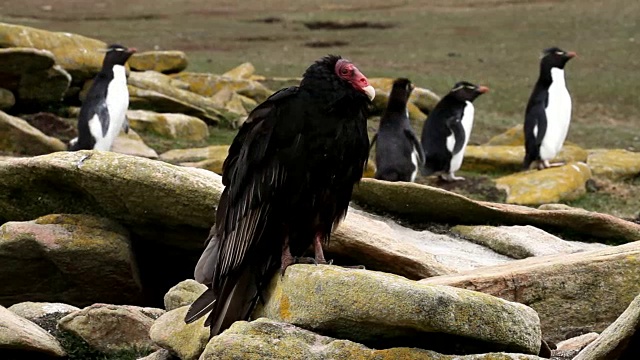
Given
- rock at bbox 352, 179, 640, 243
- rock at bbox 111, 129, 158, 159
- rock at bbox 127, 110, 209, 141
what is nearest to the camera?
rock at bbox 352, 179, 640, 243

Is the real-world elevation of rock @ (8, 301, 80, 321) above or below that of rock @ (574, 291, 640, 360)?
below

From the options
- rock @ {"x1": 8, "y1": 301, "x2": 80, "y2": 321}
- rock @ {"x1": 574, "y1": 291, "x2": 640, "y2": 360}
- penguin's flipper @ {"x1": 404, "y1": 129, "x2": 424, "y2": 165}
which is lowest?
penguin's flipper @ {"x1": 404, "y1": 129, "x2": 424, "y2": 165}

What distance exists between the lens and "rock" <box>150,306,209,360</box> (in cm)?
677

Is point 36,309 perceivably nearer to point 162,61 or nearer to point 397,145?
point 397,145

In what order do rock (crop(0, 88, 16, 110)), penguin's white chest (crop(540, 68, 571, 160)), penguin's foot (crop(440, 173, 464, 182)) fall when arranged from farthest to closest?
penguin's white chest (crop(540, 68, 571, 160)) < rock (crop(0, 88, 16, 110)) < penguin's foot (crop(440, 173, 464, 182))

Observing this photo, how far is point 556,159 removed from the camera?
19344mm

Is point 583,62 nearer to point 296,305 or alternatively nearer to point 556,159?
point 556,159

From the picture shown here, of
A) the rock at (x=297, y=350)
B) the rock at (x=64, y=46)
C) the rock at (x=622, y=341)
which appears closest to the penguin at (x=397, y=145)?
the rock at (x=64, y=46)

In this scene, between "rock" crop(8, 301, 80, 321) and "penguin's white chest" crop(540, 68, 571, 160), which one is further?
"penguin's white chest" crop(540, 68, 571, 160)

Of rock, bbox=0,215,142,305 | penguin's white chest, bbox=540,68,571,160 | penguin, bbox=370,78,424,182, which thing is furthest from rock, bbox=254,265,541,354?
penguin's white chest, bbox=540,68,571,160

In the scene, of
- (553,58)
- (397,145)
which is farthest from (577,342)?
(553,58)

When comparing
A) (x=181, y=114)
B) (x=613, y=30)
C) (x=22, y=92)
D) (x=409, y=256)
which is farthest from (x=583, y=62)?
(x=409, y=256)

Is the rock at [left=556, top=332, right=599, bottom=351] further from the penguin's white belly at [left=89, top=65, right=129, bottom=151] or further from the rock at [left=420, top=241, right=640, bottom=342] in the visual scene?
the penguin's white belly at [left=89, top=65, right=129, bottom=151]

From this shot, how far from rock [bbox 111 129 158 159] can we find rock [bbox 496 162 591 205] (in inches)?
219
